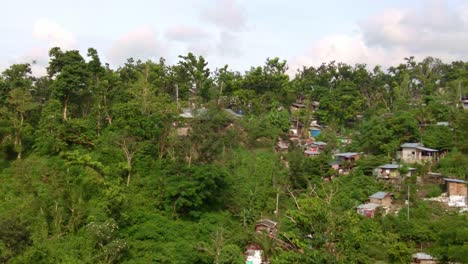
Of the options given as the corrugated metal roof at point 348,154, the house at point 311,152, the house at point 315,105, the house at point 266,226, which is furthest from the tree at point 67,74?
the house at point 315,105

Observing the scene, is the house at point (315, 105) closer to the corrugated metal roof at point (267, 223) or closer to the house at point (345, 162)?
the house at point (345, 162)

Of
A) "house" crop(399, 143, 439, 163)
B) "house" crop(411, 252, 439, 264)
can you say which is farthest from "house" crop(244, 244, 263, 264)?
"house" crop(399, 143, 439, 163)

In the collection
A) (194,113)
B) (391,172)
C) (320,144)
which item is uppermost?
(194,113)

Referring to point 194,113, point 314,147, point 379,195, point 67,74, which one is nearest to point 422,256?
point 379,195

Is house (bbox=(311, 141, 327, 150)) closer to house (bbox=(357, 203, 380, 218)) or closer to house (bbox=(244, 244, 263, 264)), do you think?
house (bbox=(357, 203, 380, 218))

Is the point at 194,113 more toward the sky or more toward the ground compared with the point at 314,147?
more toward the sky

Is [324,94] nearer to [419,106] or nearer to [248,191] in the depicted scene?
[419,106]

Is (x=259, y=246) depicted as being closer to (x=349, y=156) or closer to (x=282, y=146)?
(x=349, y=156)
